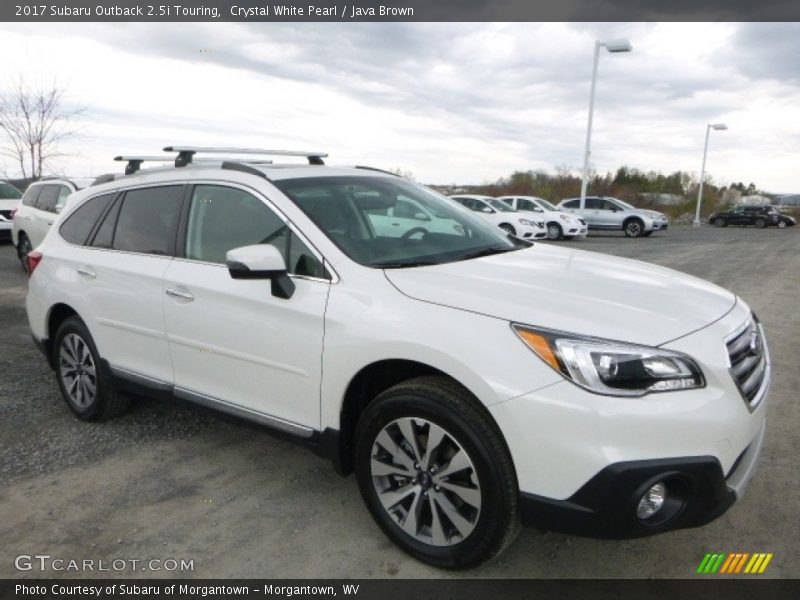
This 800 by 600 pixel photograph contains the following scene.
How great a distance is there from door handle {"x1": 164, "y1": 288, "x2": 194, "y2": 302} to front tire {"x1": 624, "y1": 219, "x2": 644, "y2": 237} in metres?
22.7

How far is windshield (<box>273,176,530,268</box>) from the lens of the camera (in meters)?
3.05

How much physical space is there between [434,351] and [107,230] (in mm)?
2703

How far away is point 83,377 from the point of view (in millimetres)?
4223

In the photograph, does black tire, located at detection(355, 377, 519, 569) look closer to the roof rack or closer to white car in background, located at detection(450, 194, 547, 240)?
the roof rack

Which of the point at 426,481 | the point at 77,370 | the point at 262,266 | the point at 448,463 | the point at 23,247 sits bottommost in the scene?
the point at 23,247

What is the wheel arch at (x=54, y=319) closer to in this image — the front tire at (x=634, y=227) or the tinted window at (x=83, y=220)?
the tinted window at (x=83, y=220)

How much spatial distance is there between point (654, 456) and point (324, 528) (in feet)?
5.18

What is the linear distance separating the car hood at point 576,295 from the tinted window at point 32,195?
1073cm

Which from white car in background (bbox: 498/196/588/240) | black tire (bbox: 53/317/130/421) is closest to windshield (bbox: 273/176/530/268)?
black tire (bbox: 53/317/130/421)

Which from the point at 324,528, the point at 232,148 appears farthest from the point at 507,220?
the point at 324,528

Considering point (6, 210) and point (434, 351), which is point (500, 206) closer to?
point (6, 210)

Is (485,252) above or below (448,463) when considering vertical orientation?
above

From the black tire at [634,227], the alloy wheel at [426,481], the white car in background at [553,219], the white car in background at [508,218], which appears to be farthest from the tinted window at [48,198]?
the black tire at [634,227]

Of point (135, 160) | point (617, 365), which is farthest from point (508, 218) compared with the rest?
point (617, 365)
